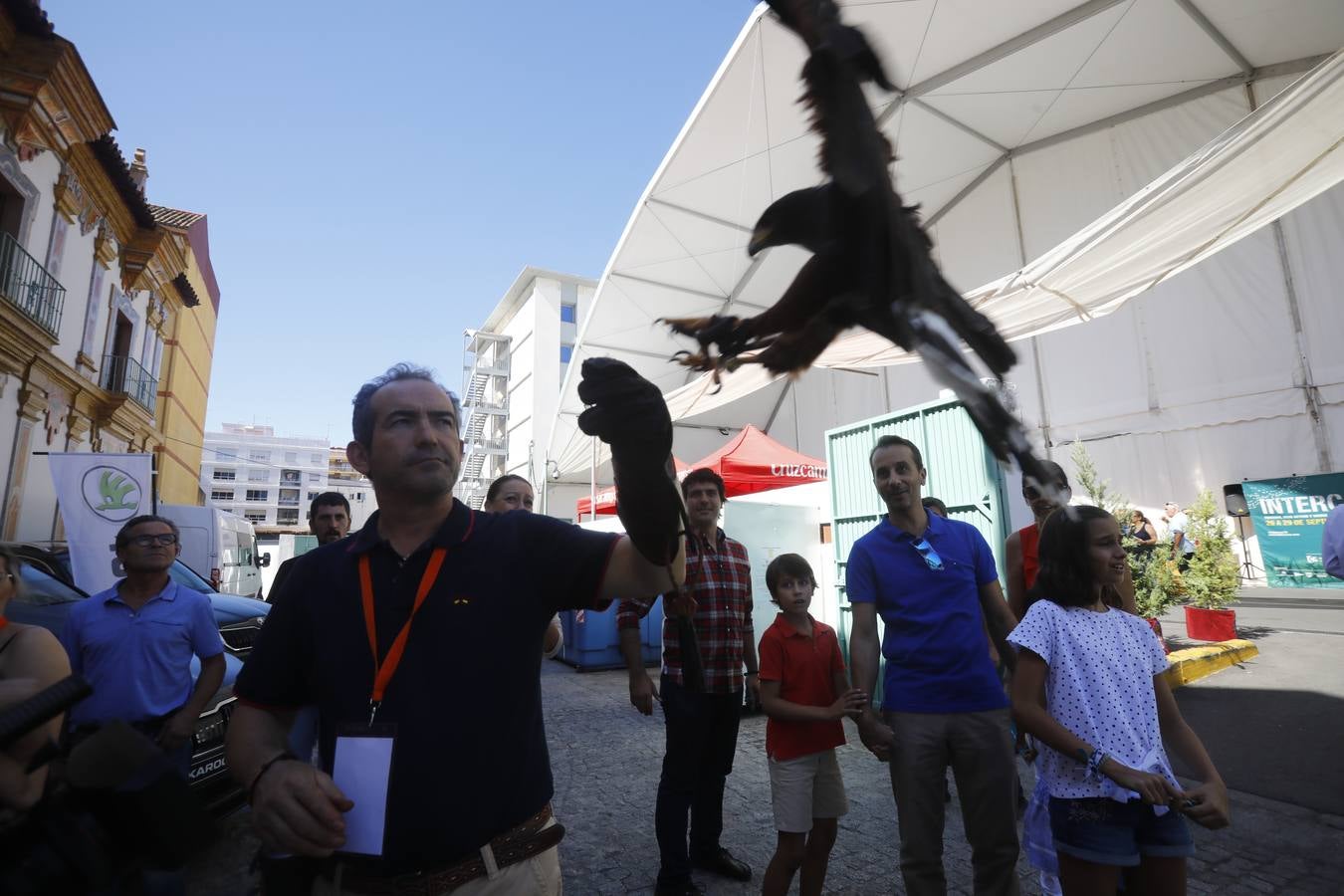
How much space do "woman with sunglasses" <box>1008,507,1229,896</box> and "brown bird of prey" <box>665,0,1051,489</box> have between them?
1.18m

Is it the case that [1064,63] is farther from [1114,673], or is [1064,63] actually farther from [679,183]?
[1114,673]

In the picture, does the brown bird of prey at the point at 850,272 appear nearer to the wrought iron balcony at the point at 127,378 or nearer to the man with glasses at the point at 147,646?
the man with glasses at the point at 147,646

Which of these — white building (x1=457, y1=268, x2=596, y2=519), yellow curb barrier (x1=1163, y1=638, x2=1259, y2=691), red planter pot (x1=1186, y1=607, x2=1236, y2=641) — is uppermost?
white building (x1=457, y1=268, x2=596, y2=519)

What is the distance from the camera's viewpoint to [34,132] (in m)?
10.9

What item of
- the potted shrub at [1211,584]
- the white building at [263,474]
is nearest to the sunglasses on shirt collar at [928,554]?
the potted shrub at [1211,584]

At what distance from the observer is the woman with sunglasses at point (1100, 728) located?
6.34 ft

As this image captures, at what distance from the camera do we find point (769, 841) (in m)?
3.64

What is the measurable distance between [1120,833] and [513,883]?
1804 mm

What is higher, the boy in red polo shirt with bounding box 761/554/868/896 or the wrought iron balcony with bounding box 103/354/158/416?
the wrought iron balcony with bounding box 103/354/158/416

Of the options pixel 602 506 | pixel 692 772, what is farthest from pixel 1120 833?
pixel 602 506

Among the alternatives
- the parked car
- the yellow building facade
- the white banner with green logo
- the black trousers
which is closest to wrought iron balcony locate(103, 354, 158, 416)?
the yellow building facade

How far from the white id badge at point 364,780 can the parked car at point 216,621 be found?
2.15 metres

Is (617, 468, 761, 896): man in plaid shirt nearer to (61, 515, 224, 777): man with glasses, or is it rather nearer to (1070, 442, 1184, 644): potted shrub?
(61, 515, 224, 777): man with glasses

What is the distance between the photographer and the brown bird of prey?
3.75 ft
